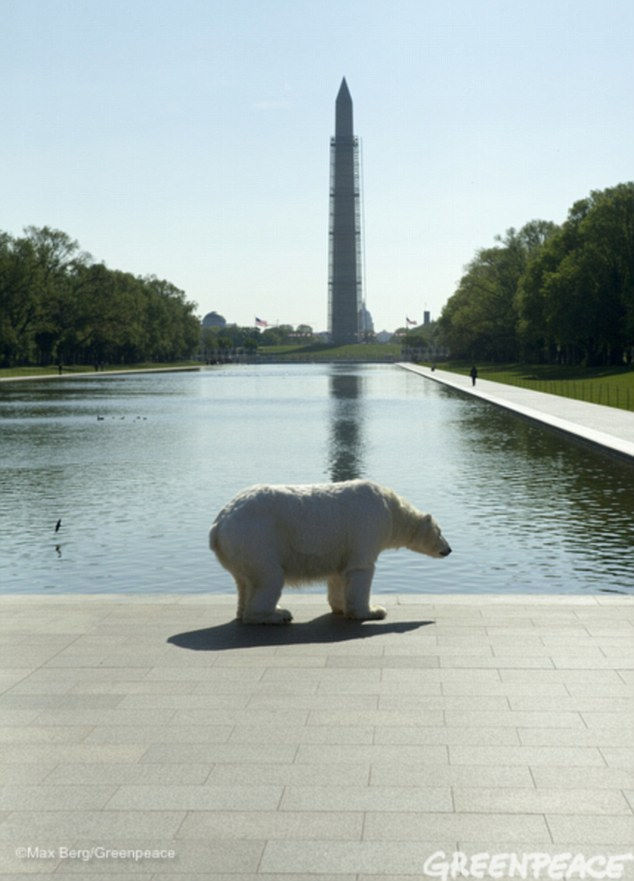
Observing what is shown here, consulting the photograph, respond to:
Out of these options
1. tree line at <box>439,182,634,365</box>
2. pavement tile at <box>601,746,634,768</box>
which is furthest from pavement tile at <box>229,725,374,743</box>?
tree line at <box>439,182,634,365</box>

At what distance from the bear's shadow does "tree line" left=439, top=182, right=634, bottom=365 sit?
73.9 metres

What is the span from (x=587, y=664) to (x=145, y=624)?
10.5 feet

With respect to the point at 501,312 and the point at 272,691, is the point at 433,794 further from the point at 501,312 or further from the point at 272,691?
the point at 501,312

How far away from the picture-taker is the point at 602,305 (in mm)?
82875

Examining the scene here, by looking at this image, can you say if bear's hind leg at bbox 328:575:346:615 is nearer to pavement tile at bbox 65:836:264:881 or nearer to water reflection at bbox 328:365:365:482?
pavement tile at bbox 65:836:264:881

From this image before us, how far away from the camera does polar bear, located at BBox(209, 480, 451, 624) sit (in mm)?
7969

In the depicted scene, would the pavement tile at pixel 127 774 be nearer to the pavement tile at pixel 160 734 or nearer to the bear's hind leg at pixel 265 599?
the pavement tile at pixel 160 734

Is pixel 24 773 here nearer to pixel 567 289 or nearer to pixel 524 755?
pixel 524 755

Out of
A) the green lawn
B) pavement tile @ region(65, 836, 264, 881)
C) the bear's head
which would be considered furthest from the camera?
the green lawn

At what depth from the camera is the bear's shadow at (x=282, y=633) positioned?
754 cm

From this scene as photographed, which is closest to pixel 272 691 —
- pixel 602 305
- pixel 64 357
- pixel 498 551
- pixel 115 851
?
pixel 115 851

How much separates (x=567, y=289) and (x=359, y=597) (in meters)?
79.0

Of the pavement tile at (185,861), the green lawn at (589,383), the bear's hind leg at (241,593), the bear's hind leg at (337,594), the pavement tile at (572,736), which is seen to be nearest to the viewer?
the pavement tile at (185,861)

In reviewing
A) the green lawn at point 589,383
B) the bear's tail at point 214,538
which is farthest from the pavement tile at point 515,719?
the green lawn at point 589,383
